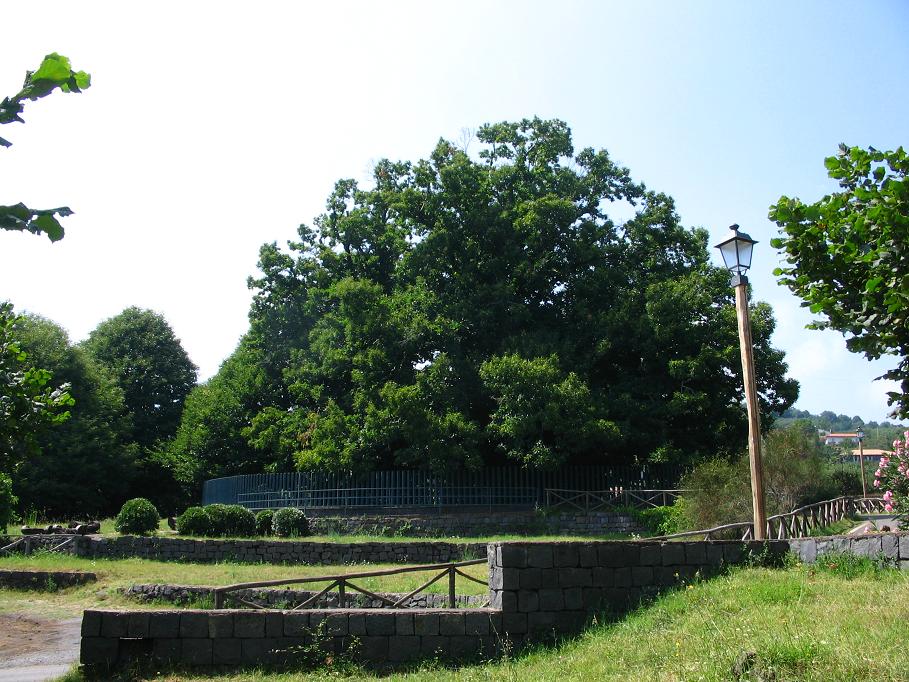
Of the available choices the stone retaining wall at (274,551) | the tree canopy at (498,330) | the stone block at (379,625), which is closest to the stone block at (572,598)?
the stone block at (379,625)

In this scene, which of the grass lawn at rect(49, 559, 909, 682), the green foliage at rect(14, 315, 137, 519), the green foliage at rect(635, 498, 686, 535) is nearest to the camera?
the grass lawn at rect(49, 559, 909, 682)

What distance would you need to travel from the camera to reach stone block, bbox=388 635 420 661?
892 cm

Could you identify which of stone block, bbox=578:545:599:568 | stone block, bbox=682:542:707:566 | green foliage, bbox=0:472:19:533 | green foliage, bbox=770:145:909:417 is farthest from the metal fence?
green foliage, bbox=770:145:909:417

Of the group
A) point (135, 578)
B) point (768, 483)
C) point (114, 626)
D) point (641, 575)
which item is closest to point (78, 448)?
point (135, 578)

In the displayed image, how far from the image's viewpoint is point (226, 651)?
869 centimetres

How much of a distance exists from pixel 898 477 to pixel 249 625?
1075 cm

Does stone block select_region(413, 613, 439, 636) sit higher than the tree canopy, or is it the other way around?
the tree canopy

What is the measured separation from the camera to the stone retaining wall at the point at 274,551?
64.0 ft

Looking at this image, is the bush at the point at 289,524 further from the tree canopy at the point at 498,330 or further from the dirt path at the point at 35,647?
the dirt path at the point at 35,647

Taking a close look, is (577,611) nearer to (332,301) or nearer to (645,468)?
(645,468)

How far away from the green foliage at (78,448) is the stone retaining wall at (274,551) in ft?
54.0

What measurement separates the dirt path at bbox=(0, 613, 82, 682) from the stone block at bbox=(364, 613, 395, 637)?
11.8 ft

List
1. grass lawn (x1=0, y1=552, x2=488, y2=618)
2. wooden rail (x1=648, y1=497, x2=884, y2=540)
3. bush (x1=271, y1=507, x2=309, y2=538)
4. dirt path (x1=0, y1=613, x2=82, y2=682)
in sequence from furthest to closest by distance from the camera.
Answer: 1. bush (x1=271, y1=507, x2=309, y2=538)
2. grass lawn (x1=0, y1=552, x2=488, y2=618)
3. wooden rail (x1=648, y1=497, x2=884, y2=540)
4. dirt path (x1=0, y1=613, x2=82, y2=682)

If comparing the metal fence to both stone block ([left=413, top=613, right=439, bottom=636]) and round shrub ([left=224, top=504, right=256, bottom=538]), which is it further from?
stone block ([left=413, top=613, right=439, bottom=636])
